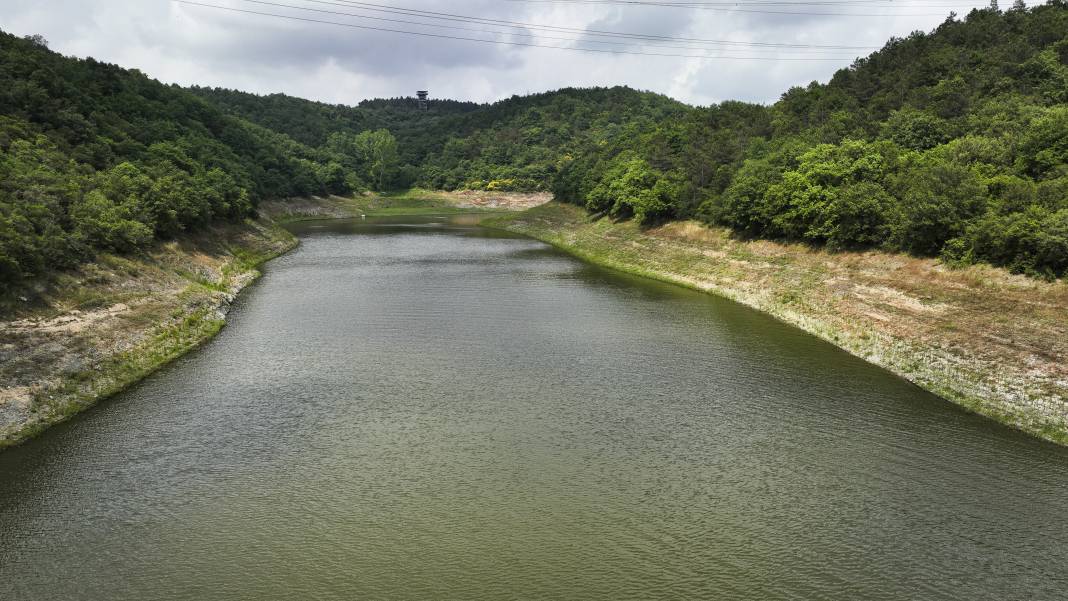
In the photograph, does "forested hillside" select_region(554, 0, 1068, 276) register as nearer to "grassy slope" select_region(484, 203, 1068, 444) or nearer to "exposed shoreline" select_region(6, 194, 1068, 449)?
"grassy slope" select_region(484, 203, 1068, 444)

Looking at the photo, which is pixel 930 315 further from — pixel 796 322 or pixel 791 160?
pixel 791 160

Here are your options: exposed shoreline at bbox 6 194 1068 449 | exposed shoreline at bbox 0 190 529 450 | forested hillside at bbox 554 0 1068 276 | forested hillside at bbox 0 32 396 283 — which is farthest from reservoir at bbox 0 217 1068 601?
forested hillside at bbox 554 0 1068 276

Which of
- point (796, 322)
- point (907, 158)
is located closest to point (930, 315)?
point (796, 322)

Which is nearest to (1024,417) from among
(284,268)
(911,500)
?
(911,500)

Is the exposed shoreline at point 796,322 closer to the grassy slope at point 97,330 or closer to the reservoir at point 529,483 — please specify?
the grassy slope at point 97,330

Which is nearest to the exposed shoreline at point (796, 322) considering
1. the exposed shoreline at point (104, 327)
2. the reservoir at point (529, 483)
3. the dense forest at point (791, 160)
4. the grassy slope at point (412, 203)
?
the exposed shoreline at point (104, 327)

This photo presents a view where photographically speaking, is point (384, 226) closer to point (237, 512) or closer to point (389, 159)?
point (389, 159)
